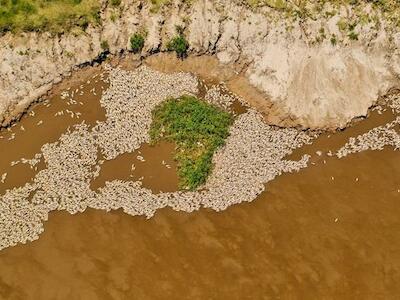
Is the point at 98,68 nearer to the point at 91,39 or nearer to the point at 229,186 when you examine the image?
the point at 91,39

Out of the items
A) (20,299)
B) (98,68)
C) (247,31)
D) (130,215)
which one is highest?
(247,31)

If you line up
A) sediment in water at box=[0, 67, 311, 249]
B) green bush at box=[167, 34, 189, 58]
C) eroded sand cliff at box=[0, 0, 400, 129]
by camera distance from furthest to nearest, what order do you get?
green bush at box=[167, 34, 189, 58]
eroded sand cliff at box=[0, 0, 400, 129]
sediment in water at box=[0, 67, 311, 249]

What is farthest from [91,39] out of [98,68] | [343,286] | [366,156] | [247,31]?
[343,286]

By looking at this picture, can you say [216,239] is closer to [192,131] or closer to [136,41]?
[192,131]

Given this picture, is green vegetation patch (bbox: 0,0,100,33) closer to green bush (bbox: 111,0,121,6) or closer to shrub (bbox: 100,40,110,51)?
green bush (bbox: 111,0,121,6)

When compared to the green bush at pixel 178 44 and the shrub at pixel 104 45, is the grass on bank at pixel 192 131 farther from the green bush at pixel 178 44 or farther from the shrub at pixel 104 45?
the shrub at pixel 104 45

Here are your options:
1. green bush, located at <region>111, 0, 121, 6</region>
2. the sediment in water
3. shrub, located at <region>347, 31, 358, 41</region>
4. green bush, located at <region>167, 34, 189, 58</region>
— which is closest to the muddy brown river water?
the sediment in water
